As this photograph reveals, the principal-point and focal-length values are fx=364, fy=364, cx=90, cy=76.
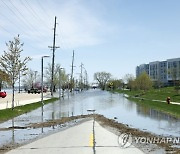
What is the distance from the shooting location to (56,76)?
413 ft

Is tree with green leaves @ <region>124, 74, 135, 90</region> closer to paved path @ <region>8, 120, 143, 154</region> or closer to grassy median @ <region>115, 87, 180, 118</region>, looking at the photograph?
grassy median @ <region>115, 87, 180, 118</region>

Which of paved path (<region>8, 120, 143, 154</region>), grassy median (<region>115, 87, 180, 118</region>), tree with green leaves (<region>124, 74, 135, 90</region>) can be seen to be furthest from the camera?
tree with green leaves (<region>124, 74, 135, 90</region>)

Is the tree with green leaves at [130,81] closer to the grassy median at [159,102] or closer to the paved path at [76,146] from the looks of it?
the grassy median at [159,102]

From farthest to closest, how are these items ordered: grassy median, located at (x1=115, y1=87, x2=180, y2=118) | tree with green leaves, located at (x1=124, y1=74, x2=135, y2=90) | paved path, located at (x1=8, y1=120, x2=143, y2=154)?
1. tree with green leaves, located at (x1=124, y1=74, x2=135, y2=90)
2. grassy median, located at (x1=115, y1=87, x2=180, y2=118)
3. paved path, located at (x1=8, y1=120, x2=143, y2=154)

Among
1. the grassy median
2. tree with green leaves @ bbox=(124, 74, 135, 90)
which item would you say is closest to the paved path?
the grassy median

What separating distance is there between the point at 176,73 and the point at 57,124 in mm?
62081

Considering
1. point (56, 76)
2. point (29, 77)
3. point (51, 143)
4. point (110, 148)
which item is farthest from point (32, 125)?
point (29, 77)

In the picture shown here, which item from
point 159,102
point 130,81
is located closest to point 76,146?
point 159,102

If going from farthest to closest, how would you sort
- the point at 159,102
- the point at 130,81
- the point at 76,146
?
1. the point at 130,81
2. the point at 159,102
3. the point at 76,146

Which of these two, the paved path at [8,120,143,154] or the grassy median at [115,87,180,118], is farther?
the grassy median at [115,87,180,118]

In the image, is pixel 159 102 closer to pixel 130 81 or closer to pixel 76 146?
pixel 76 146

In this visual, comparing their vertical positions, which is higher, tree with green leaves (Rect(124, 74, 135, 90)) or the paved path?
tree with green leaves (Rect(124, 74, 135, 90))

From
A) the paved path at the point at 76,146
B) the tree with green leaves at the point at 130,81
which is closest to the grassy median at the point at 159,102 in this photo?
the paved path at the point at 76,146

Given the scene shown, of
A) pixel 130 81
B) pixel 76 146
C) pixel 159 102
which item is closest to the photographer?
pixel 76 146
